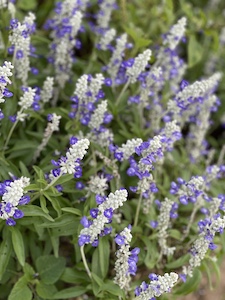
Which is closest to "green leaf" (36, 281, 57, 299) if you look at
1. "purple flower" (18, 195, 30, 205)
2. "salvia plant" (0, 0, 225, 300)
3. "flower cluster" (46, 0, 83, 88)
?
"salvia plant" (0, 0, 225, 300)

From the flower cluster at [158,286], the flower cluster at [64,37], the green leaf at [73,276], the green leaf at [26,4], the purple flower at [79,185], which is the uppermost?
the green leaf at [26,4]

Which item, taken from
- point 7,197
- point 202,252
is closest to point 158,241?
point 202,252

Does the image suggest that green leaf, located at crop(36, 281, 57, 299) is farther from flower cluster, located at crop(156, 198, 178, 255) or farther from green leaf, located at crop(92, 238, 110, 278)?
flower cluster, located at crop(156, 198, 178, 255)

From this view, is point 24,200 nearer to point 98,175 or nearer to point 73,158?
point 73,158

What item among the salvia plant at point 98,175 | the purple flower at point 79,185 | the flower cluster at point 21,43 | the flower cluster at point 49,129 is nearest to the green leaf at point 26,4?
the salvia plant at point 98,175

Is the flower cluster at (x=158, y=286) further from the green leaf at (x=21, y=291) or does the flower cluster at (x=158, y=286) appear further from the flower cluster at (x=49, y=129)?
the flower cluster at (x=49, y=129)

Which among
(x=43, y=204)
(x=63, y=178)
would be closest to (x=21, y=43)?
(x=63, y=178)
